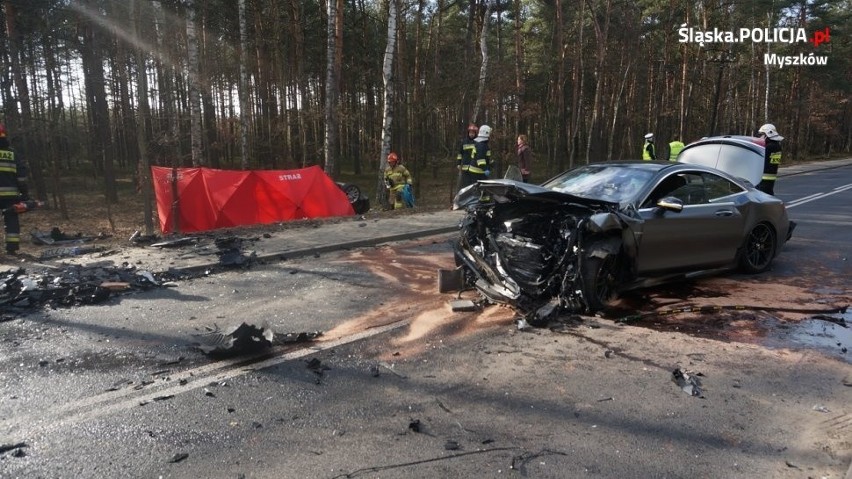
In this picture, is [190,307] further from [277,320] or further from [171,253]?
[171,253]

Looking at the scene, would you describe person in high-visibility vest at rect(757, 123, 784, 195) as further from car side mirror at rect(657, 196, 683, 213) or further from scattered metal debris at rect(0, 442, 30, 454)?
scattered metal debris at rect(0, 442, 30, 454)

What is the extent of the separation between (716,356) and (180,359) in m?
4.48

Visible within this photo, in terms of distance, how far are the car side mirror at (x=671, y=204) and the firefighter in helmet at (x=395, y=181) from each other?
957 cm

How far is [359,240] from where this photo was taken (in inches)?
404

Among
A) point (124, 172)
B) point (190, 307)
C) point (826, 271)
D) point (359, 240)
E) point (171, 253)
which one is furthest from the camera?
point (124, 172)

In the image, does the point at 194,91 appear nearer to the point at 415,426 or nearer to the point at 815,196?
the point at 415,426

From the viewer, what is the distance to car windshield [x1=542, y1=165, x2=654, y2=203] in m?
6.34

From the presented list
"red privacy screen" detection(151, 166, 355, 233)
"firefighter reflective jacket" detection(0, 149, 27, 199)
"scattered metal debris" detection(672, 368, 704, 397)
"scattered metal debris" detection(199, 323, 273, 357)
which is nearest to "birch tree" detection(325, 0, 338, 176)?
"red privacy screen" detection(151, 166, 355, 233)

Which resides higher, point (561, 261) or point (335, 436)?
point (561, 261)

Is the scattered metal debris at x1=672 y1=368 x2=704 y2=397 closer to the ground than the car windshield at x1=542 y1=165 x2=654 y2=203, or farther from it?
closer to the ground

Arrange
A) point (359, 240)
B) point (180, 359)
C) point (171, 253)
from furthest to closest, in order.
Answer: point (359, 240)
point (171, 253)
point (180, 359)

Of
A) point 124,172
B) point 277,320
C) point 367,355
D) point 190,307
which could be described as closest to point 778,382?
point 367,355

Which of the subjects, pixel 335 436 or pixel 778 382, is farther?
pixel 778 382

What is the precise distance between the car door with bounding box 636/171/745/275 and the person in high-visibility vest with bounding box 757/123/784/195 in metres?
4.09
